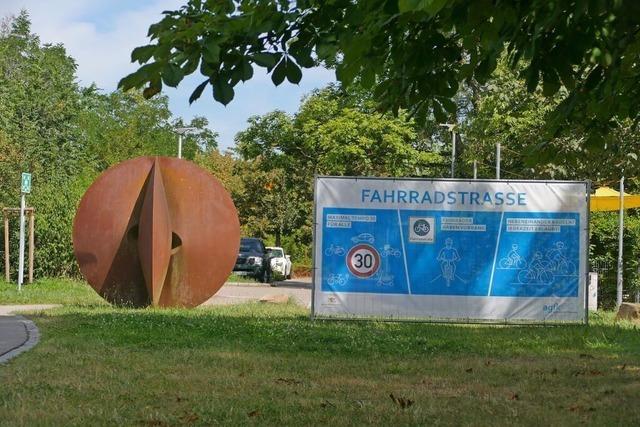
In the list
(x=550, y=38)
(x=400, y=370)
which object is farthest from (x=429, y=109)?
(x=400, y=370)

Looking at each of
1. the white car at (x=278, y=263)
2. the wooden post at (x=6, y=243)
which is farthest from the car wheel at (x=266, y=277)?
the wooden post at (x=6, y=243)

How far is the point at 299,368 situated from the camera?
32.4 ft

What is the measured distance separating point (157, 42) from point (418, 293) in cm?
1113

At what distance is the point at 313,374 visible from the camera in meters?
9.47

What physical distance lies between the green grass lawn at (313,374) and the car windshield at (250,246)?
953 inches

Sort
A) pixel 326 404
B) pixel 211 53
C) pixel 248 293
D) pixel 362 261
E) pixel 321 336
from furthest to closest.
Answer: pixel 248 293
pixel 362 261
pixel 321 336
pixel 326 404
pixel 211 53

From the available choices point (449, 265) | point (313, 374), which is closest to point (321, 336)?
point (313, 374)

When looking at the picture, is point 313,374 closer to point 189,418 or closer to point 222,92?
point 189,418

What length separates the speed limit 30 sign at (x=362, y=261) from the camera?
621 inches

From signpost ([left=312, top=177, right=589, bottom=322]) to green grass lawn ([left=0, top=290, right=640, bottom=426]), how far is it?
87cm

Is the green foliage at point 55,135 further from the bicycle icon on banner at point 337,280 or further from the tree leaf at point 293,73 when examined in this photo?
the tree leaf at point 293,73

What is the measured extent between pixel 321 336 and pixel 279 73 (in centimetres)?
756

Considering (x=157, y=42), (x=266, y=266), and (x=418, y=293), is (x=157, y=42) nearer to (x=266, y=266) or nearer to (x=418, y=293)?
(x=418, y=293)

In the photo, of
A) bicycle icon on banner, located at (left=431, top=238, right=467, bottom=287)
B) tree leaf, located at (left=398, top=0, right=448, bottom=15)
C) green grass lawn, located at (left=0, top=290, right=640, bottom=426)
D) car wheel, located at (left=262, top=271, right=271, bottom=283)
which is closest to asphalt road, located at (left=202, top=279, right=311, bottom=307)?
car wheel, located at (left=262, top=271, right=271, bottom=283)
